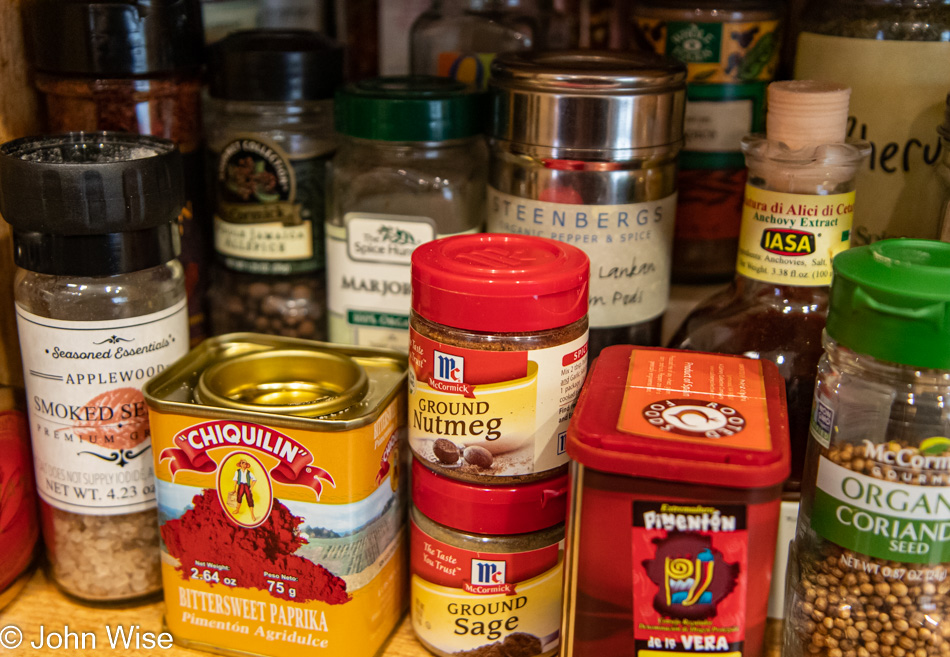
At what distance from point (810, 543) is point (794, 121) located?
280 millimetres

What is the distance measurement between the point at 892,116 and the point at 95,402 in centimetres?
64

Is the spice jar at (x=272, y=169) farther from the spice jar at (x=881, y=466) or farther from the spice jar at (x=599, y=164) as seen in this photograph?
the spice jar at (x=881, y=466)

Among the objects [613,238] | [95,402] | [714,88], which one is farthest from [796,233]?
[95,402]

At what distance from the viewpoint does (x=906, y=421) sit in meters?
0.55

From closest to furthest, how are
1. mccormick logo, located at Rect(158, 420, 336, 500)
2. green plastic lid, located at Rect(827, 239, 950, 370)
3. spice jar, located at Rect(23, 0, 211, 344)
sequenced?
green plastic lid, located at Rect(827, 239, 950, 370)
mccormick logo, located at Rect(158, 420, 336, 500)
spice jar, located at Rect(23, 0, 211, 344)

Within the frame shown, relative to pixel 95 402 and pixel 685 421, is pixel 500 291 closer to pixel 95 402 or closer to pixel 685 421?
pixel 685 421

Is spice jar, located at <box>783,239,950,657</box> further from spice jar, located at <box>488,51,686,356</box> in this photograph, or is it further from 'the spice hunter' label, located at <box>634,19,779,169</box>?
'the spice hunter' label, located at <box>634,19,779,169</box>

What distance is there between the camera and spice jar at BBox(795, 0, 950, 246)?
0.71 meters

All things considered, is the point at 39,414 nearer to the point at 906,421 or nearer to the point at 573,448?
the point at 573,448

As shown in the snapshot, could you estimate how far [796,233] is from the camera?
66 centimetres

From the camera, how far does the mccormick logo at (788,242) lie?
2.16ft

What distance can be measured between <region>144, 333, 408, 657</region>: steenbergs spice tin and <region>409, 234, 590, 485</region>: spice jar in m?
0.05

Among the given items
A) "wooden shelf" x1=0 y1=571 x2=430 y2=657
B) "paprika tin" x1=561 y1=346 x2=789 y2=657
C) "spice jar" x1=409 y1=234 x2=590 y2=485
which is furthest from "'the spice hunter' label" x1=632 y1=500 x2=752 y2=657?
"wooden shelf" x1=0 y1=571 x2=430 y2=657

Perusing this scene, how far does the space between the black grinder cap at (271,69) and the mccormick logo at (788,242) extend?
0.39m
